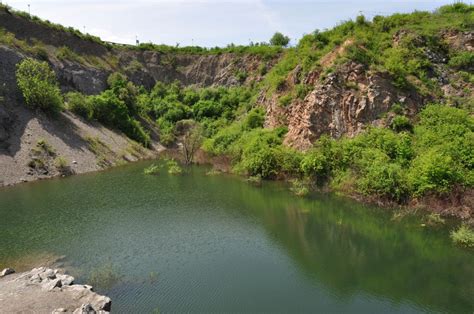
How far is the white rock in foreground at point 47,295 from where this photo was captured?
16.0 m

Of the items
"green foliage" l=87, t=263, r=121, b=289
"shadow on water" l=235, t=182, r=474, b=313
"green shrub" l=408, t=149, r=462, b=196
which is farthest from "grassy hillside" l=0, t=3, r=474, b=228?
"green foliage" l=87, t=263, r=121, b=289

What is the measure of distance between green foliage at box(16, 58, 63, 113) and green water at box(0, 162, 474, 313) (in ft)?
49.4

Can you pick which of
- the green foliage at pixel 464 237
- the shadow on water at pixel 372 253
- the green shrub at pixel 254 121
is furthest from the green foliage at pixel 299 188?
the green shrub at pixel 254 121

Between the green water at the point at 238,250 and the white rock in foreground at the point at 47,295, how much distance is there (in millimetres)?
1210

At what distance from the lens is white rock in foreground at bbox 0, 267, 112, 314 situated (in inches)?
630

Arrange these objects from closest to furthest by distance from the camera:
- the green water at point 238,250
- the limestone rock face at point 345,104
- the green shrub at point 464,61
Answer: the green water at point 238,250 < the limestone rock face at point 345,104 < the green shrub at point 464,61

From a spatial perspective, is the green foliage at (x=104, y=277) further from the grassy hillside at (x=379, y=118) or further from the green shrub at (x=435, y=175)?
the green shrub at (x=435, y=175)

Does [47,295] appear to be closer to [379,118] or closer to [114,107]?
[379,118]

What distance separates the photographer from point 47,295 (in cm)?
1708

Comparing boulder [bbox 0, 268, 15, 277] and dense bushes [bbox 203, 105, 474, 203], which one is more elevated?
dense bushes [bbox 203, 105, 474, 203]

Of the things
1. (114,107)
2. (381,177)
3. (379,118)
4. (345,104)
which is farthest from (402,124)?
(114,107)

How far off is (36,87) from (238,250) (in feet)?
122

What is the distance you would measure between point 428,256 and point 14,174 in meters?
37.8

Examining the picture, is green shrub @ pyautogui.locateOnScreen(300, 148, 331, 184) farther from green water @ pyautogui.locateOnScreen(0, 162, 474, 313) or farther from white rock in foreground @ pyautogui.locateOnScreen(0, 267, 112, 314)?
white rock in foreground @ pyautogui.locateOnScreen(0, 267, 112, 314)
